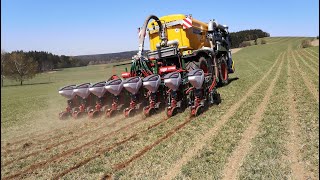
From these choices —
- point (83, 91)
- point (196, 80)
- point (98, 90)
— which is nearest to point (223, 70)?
point (196, 80)

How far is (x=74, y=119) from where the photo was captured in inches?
436

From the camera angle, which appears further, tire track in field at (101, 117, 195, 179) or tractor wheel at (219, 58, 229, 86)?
tractor wheel at (219, 58, 229, 86)

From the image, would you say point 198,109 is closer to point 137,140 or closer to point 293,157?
point 137,140

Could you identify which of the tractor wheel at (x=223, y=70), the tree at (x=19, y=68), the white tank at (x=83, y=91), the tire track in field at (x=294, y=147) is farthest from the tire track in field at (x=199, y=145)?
the tree at (x=19, y=68)

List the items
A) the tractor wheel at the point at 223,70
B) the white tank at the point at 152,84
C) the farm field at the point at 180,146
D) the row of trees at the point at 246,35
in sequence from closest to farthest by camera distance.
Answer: the farm field at the point at 180,146 → the white tank at the point at 152,84 → the tractor wheel at the point at 223,70 → the row of trees at the point at 246,35

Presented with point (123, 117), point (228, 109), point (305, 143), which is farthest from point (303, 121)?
point (123, 117)

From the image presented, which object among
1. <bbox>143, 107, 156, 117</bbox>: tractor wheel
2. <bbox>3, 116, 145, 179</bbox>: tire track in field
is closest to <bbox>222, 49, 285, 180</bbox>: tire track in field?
<bbox>143, 107, 156, 117</bbox>: tractor wheel

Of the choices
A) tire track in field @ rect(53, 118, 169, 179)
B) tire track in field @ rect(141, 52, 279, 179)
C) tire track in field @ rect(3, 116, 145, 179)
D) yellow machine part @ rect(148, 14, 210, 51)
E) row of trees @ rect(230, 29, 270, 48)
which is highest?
row of trees @ rect(230, 29, 270, 48)

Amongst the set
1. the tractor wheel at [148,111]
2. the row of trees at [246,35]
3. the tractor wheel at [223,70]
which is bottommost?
the tractor wheel at [148,111]

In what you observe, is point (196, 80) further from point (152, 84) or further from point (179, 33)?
point (179, 33)

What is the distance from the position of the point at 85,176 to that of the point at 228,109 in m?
5.58

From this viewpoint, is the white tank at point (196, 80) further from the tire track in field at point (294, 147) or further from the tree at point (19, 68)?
the tree at point (19, 68)

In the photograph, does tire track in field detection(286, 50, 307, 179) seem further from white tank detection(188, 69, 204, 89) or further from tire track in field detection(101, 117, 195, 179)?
white tank detection(188, 69, 204, 89)

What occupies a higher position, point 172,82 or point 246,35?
point 246,35
